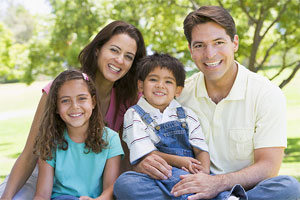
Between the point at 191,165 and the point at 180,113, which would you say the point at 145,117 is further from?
the point at 191,165

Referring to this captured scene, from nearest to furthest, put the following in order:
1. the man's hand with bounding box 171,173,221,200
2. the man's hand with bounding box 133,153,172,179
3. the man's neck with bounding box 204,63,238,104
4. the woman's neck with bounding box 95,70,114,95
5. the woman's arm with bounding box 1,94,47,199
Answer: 1. the man's hand with bounding box 171,173,221,200
2. the man's hand with bounding box 133,153,172,179
3. the woman's arm with bounding box 1,94,47,199
4. the man's neck with bounding box 204,63,238,104
5. the woman's neck with bounding box 95,70,114,95

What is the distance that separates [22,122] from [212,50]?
17.0 metres

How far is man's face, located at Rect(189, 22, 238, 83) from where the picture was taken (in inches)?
121

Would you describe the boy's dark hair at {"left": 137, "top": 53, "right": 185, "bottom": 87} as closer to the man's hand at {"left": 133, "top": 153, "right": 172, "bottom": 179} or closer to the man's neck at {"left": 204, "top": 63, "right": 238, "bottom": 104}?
the man's neck at {"left": 204, "top": 63, "right": 238, "bottom": 104}

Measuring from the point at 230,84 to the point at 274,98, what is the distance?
1.29 ft

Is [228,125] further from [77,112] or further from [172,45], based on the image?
[172,45]

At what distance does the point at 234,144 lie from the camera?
3045mm

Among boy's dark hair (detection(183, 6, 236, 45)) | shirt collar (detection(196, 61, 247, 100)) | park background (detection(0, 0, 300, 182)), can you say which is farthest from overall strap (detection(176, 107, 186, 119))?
park background (detection(0, 0, 300, 182))

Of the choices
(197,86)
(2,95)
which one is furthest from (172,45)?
(2,95)

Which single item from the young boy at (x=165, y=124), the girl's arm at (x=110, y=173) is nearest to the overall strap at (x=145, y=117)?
the young boy at (x=165, y=124)

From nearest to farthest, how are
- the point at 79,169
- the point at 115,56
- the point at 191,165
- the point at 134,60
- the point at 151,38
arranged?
the point at 191,165
the point at 79,169
the point at 115,56
the point at 134,60
the point at 151,38

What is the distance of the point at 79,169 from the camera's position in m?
2.98

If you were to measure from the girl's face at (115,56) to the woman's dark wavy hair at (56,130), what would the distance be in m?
0.47

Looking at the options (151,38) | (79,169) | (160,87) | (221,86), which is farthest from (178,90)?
(151,38)
